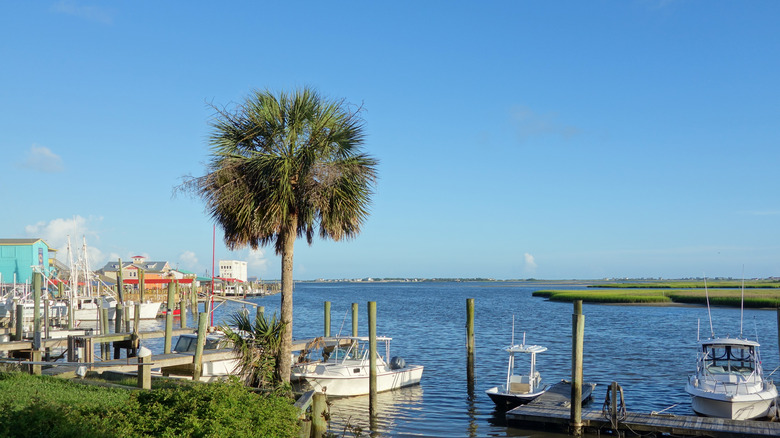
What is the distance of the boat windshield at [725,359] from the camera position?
22.3 m

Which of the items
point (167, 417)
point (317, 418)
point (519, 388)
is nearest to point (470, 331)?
point (519, 388)

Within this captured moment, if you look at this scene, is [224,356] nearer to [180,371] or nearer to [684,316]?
[180,371]

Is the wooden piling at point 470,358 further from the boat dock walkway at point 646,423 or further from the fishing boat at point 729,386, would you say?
the fishing boat at point 729,386

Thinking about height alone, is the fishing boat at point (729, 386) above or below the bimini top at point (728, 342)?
below

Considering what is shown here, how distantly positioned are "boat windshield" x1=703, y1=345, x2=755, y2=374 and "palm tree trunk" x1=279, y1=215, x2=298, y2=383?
15292 millimetres

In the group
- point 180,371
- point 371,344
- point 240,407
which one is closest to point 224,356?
point 180,371

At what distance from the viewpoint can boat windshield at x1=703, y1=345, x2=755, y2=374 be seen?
2233 cm

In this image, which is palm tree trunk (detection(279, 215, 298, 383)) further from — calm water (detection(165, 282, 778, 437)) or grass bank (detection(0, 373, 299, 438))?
grass bank (detection(0, 373, 299, 438))

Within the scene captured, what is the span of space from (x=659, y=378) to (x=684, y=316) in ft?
157

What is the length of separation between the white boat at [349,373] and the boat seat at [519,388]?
5528mm

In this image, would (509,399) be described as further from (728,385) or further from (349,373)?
(728,385)

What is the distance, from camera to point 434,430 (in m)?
20.7

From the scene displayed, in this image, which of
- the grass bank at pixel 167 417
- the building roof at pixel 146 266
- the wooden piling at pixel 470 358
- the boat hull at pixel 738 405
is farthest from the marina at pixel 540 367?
the building roof at pixel 146 266

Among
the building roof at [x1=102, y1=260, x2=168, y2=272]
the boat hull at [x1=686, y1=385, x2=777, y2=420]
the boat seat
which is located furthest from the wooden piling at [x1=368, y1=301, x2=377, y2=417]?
the building roof at [x1=102, y1=260, x2=168, y2=272]
